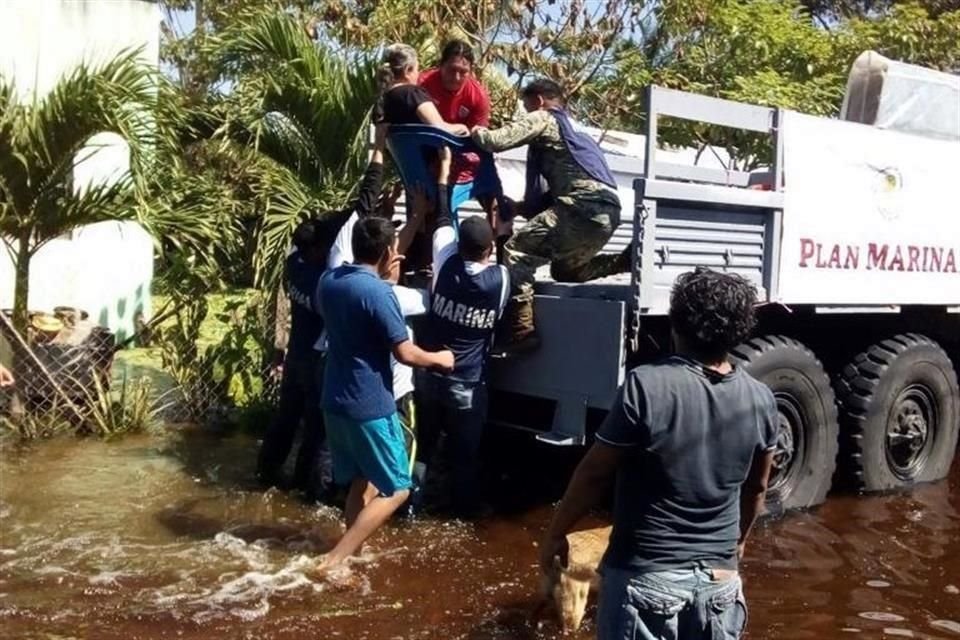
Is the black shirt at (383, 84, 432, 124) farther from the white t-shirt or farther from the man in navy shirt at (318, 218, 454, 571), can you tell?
the man in navy shirt at (318, 218, 454, 571)

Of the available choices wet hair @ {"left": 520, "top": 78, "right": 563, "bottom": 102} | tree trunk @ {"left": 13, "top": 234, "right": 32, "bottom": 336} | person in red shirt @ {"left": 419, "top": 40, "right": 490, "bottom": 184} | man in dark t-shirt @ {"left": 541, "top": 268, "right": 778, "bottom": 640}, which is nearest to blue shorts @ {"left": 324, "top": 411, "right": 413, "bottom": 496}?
person in red shirt @ {"left": 419, "top": 40, "right": 490, "bottom": 184}

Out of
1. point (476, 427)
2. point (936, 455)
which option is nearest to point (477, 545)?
point (476, 427)

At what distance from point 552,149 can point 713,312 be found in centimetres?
355

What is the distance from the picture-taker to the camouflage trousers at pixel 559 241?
6625mm

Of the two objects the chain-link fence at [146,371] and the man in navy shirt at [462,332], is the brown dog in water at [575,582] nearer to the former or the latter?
the man in navy shirt at [462,332]

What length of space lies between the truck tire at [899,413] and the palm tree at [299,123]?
361 centimetres

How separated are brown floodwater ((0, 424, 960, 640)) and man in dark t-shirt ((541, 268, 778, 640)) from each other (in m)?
1.90

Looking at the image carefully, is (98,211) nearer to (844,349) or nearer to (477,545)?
(477,545)

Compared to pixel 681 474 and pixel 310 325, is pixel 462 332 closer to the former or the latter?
pixel 310 325

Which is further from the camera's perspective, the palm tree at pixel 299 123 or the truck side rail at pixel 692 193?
the palm tree at pixel 299 123

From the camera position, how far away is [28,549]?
6066mm

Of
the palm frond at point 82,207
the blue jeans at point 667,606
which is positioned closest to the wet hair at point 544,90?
the palm frond at point 82,207

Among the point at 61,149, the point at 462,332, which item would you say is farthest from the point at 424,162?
the point at 61,149

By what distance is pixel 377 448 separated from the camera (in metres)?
5.75
